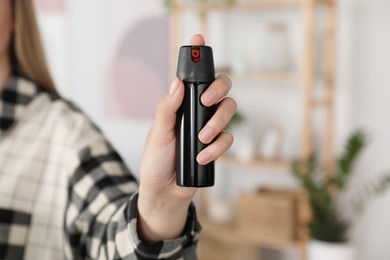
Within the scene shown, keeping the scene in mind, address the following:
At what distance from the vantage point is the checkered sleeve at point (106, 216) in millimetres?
854

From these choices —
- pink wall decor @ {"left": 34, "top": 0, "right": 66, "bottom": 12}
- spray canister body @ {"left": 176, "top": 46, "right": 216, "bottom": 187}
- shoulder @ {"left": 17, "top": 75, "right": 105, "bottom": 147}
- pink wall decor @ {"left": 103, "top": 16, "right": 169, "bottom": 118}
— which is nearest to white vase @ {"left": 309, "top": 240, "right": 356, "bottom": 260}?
pink wall decor @ {"left": 103, "top": 16, "right": 169, "bottom": 118}

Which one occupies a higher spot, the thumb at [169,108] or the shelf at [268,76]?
the thumb at [169,108]

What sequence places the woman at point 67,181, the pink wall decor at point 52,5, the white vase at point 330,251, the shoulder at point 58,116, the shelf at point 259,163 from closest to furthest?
1. the woman at point 67,181
2. the shoulder at point 58,116
3. the white vase at point 330,251
4. the shelf at point 259,163
5. the pink wall decor at point 52,5

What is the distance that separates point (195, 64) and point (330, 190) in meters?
1.97

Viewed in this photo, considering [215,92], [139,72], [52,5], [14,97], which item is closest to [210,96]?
[215,92]

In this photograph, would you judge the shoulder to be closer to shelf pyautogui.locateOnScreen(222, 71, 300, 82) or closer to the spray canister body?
the spray canister body

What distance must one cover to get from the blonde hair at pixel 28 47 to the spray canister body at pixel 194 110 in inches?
26.2

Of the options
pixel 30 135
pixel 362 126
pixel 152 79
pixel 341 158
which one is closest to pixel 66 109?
pixel 30 135

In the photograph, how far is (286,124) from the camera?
2.90m

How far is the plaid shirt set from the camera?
101cm

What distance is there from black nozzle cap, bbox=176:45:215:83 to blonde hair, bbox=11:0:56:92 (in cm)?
67

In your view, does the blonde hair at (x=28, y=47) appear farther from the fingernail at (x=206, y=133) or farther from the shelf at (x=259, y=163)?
Result: the shelf at (x=259, y=163)

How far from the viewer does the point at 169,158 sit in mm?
754

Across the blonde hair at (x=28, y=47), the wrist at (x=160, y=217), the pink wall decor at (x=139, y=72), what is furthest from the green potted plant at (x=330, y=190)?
the wrist at (x=160, y=217)
